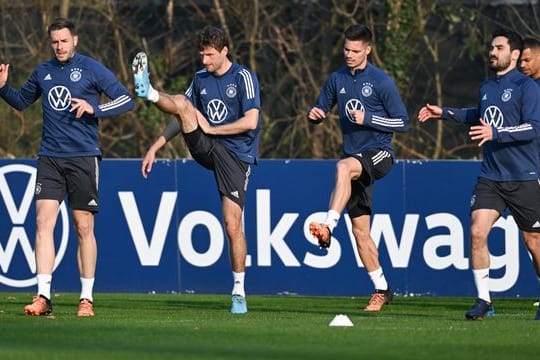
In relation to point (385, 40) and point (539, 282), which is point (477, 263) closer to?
point (539, 282)

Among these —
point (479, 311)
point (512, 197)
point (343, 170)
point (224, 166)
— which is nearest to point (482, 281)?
point (479, 311)

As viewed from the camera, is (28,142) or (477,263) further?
(28,142)

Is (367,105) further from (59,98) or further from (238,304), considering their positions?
(59,98)

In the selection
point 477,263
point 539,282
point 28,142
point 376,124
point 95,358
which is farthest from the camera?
point 28,142

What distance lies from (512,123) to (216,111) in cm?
258

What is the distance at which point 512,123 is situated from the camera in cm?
1091

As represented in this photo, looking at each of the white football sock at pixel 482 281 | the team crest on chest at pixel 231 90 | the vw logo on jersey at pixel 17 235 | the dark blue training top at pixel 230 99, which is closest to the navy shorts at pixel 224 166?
the dark blue training top at pixel 230 99

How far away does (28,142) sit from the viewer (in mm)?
21672

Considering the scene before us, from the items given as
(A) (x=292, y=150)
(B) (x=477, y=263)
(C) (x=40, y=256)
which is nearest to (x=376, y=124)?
(B) (x=477, y=263)

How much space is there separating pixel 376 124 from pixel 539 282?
165 inches

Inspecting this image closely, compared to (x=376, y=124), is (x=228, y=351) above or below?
below

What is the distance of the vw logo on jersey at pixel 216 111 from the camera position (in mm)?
12078

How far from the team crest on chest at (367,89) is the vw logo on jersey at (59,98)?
2.59 m

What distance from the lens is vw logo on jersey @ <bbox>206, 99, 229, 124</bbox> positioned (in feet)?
39.6
